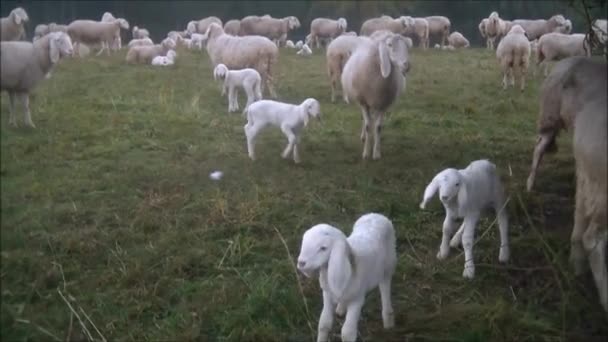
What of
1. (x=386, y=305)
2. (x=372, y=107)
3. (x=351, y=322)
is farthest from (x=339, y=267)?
(x=372, y=107)

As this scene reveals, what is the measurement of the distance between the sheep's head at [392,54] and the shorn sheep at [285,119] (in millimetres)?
714

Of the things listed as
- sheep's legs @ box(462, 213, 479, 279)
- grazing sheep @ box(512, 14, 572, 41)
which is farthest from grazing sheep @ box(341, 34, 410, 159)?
grazing sheep @ box(512, 14, 572, 41)

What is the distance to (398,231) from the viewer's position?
207 inches

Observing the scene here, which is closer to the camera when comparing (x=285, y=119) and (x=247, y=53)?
(x=285, y=119)

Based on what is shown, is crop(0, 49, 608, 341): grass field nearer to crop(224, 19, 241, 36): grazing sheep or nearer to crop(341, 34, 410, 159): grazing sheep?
crop(341, 34, 410, 159): grazing sheep

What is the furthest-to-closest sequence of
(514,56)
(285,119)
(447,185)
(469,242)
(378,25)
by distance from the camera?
(514,56), (378,25), (285,119), (469,242), (447,185)

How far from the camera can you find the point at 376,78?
713 centimetres

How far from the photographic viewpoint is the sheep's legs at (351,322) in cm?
334

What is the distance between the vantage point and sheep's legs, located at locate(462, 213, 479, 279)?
4.44m

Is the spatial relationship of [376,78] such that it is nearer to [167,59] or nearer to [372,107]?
[372,107]

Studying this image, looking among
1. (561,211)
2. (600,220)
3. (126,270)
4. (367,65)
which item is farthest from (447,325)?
(367,65)

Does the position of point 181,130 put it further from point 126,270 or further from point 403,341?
point 403,341

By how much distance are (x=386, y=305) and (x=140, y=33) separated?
3066 mm

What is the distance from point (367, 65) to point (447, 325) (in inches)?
149
